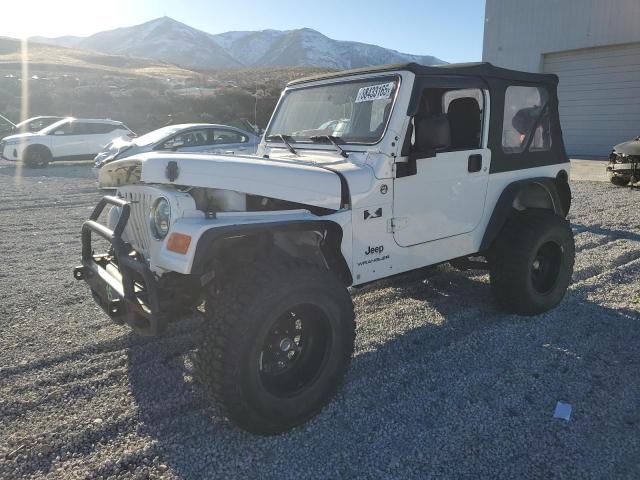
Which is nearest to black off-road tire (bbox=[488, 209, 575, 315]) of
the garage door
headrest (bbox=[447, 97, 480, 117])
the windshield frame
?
headrest (bbox=[447, 97, 480, 117])

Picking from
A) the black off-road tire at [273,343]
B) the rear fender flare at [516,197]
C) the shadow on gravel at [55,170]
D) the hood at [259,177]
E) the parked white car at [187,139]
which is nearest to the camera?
the black off-road tire at [273,343]

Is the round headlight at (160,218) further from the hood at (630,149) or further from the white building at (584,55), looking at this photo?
the white building at (584,55)

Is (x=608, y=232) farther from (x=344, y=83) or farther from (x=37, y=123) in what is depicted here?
(x=37, y=123)

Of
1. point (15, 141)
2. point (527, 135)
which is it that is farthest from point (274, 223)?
point (15, 141)

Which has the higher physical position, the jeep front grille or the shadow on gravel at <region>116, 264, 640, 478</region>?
the jeep front grille

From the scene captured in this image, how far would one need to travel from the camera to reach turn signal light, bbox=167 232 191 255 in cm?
256

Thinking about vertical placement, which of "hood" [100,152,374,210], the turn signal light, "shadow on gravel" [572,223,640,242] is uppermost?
"hood" [100,152,374,210]

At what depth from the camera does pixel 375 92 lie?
352 centimetres

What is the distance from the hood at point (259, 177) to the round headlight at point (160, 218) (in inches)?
5.0

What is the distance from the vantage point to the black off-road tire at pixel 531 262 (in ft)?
13.2

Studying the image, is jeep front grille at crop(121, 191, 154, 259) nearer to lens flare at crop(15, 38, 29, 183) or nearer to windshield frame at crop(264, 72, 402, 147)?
windshield frame at crop(264, 72, 402, 147)

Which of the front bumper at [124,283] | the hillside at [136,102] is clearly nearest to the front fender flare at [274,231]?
the front bumper at [124,283]

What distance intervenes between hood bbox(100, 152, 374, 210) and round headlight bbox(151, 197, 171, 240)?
13cm

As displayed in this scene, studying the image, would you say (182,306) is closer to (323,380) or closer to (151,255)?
(151,255)
